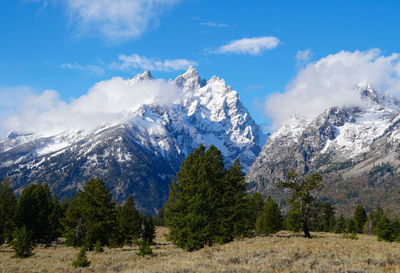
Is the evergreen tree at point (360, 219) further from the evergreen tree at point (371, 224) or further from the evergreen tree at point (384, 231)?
the evergreen tree at point (384, 231)

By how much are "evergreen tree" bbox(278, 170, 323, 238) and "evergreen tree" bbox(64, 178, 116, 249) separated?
26067 mm

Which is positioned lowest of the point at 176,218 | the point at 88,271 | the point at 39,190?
the point at 88,271

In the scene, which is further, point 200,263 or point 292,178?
point 292,178

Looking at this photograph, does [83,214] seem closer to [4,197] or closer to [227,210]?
[4,197]

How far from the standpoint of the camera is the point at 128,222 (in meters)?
63.8

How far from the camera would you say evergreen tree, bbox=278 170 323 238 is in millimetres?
48500

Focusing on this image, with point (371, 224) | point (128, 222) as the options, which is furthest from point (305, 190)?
point (371, 224)

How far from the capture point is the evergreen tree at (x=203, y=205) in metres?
37.5

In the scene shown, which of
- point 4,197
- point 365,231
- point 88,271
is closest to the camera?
point 88,271

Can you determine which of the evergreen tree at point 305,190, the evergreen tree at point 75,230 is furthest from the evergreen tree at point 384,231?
the evergreen tree at point 75,230

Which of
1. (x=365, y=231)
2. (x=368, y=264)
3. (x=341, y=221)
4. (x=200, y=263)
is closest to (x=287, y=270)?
(x=368, y=264)

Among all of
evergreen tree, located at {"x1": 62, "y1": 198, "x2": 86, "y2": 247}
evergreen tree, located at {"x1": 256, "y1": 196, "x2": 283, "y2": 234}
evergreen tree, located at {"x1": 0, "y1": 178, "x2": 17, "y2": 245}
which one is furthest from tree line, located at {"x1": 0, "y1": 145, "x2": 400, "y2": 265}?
evergreen tree, located at {"x1": 256, "y1": 196, "x2": 283, "y2": 234}

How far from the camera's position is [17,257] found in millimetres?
38438

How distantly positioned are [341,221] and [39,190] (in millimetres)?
99466
